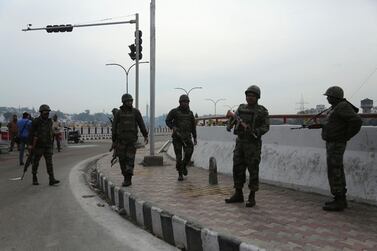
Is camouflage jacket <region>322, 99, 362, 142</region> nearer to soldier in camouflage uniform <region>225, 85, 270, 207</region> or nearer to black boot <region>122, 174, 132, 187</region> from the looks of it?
soldier in camouflage uniform <region>225, 85, 270, 207</region>

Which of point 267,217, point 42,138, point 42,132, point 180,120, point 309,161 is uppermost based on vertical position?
point 180,120

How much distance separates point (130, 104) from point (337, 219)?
459 centimetres

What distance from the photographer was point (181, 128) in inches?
390

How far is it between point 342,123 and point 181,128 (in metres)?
4.17

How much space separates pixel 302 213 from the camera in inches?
248

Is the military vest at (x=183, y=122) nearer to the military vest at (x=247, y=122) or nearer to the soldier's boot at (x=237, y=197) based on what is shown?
the soldier's boot at (x=237, y=197)

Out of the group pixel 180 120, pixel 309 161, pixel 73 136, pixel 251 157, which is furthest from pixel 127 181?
pixel 73 136

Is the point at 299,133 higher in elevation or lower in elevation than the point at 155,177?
higher

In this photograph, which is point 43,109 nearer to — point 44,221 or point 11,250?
point 44,221

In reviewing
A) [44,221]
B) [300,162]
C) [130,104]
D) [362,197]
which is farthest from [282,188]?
[44,221]

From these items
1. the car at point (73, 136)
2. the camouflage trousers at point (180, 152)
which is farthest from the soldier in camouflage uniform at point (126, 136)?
the car at point (73, 136)

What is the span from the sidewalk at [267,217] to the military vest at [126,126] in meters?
0.91

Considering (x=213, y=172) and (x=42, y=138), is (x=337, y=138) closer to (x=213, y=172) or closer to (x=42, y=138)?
(x=213, y=172)

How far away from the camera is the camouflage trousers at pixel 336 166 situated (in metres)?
6.39
